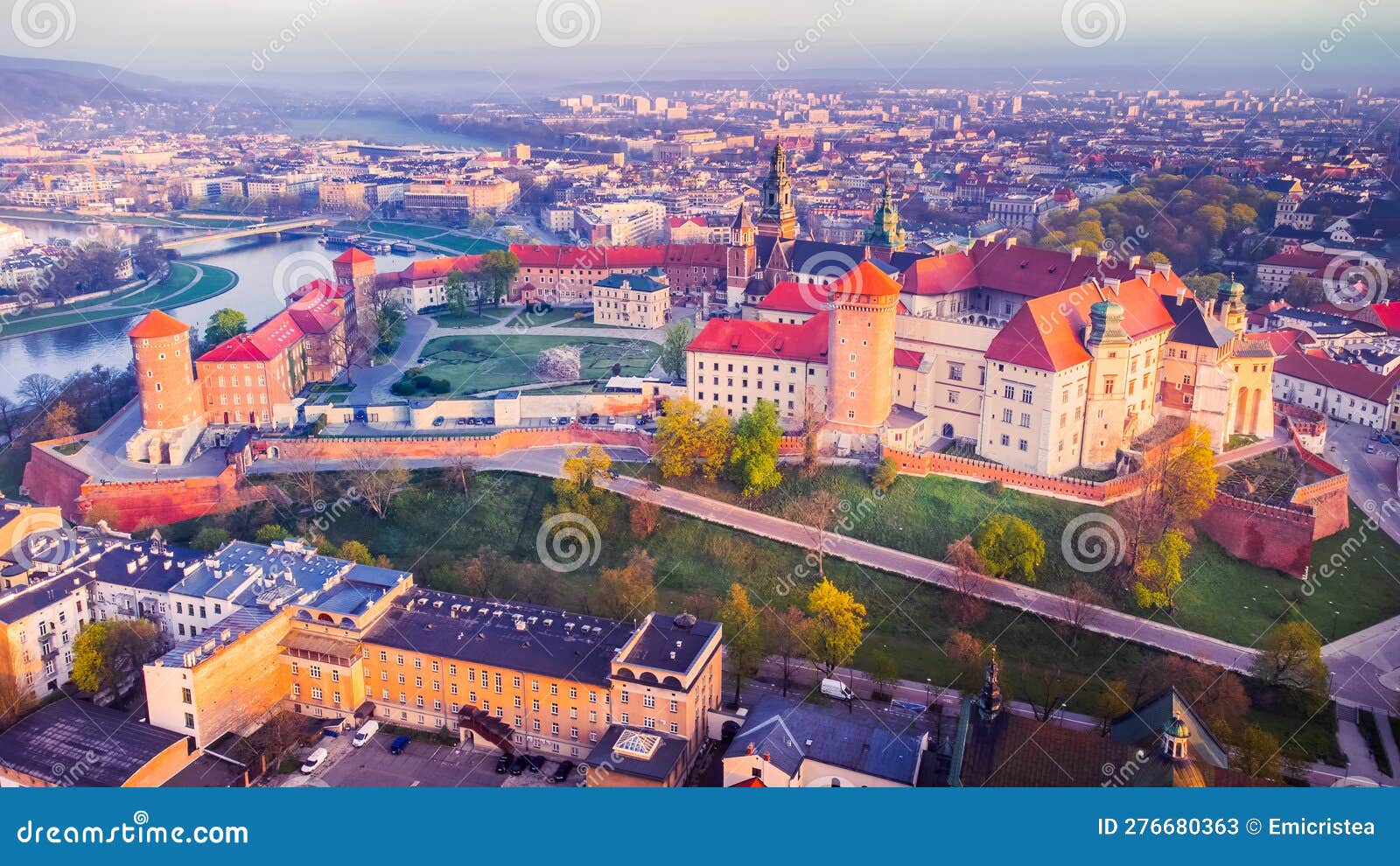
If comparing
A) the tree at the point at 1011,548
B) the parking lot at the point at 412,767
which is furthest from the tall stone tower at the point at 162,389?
the tree at the point at 1011,548

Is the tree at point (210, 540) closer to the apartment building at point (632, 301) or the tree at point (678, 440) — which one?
the tree at point (678, 440)

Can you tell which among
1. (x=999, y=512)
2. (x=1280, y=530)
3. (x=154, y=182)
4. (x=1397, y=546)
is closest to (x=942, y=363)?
(x=999, y=512)

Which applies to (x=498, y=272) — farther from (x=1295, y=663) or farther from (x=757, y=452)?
(x=1295, y=663)

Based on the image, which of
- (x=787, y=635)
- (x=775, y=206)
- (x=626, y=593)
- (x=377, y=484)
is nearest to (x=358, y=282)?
(x=775, y=206)

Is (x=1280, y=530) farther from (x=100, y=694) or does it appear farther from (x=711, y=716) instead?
(x=100, y=694)

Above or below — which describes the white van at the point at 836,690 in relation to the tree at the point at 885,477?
below

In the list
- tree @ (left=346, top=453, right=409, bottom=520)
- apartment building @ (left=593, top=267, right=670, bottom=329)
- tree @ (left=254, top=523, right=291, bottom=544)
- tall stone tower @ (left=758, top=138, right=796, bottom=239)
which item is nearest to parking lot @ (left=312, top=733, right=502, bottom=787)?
tree @ (left=254, top=523, right=291, bottom=544)

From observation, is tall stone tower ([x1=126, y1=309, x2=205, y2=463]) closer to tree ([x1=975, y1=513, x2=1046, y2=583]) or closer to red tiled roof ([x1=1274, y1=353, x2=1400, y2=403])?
tree ([x1=975, y1=513, x2=1046, y2=583])
